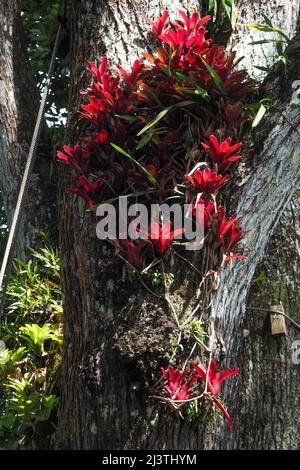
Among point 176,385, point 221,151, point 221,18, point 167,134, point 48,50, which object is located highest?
point 48,50

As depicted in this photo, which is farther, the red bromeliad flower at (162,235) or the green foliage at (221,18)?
the green foliage at (221,18)

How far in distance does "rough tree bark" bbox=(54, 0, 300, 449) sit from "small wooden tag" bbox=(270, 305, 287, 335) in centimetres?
18

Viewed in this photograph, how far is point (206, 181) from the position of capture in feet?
8.43

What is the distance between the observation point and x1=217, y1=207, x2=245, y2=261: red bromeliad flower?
2.57 m

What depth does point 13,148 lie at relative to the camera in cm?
393

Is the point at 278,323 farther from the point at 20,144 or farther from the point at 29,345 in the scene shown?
the point at 20,144

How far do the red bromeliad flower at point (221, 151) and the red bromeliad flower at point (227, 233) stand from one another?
172 mm

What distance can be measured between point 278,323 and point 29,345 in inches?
46.8

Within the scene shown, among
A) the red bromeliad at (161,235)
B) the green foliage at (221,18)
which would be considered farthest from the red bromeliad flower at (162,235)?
the green foliage at (221,18)

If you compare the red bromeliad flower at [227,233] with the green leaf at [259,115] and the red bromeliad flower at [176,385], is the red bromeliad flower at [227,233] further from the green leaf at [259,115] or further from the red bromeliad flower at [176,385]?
the red bromeliad flower at [176,385]

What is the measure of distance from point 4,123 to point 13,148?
15cm

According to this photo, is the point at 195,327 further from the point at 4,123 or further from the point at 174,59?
the point at 4,123

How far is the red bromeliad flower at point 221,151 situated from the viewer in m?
2.62

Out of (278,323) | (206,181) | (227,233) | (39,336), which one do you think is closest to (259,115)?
(206,181)
